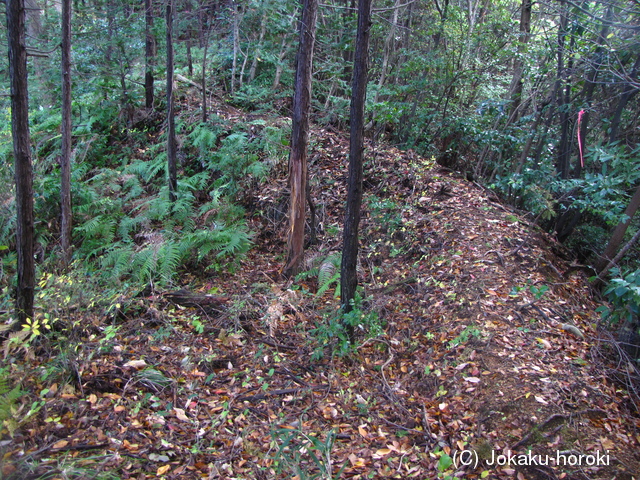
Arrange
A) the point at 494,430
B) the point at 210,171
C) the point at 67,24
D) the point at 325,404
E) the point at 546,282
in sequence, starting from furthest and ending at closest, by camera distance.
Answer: the point at 210,171 → the point at 67,24 → the point at 546,282 → the point at 325,404 → the point at 494,430

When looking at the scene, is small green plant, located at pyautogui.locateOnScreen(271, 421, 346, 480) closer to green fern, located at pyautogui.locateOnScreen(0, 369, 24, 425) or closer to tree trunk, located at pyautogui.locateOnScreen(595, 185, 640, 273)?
green fern, located at pyautogui.locateOnScreen(0, 369, 24, 425)

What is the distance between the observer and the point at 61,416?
3.61m

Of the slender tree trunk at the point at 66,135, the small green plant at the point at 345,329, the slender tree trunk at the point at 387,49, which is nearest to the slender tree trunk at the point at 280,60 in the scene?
the slender tree trunk at the point at 387,49

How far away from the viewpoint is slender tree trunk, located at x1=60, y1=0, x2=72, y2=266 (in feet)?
22.2

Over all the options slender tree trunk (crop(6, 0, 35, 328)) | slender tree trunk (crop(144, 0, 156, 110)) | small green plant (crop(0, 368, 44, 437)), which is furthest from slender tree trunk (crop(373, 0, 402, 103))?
small green plant (crop(0, 368, 44, 437))

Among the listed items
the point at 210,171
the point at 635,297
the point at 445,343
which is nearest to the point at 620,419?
the point at 635,297

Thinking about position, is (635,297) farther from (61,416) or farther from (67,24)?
(67,24)

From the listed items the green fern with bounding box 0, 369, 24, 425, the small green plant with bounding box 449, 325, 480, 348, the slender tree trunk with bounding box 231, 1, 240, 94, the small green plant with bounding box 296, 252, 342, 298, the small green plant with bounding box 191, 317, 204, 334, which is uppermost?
the slender tree trunk with bounding box 231, 1, 240, 94

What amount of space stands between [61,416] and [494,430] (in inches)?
155

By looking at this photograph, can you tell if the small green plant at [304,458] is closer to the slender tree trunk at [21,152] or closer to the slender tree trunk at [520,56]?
the slender tree trunk at [21,152]

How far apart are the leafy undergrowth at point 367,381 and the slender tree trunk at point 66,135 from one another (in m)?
2.99

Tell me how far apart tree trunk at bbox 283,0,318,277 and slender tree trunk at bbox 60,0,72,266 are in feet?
13.4

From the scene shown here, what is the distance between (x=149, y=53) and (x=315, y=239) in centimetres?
709

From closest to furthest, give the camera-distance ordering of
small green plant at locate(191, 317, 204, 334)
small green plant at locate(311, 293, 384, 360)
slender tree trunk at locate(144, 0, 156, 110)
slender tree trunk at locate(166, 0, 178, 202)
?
small green plant at locate(311, 293, 384, 360)
small green plant at locate(191, 317, 204, 334)
slender tree trunk at locate(166, 0, 178, 202)
slender tree trunk at locate(144, 0, 156, 110)
